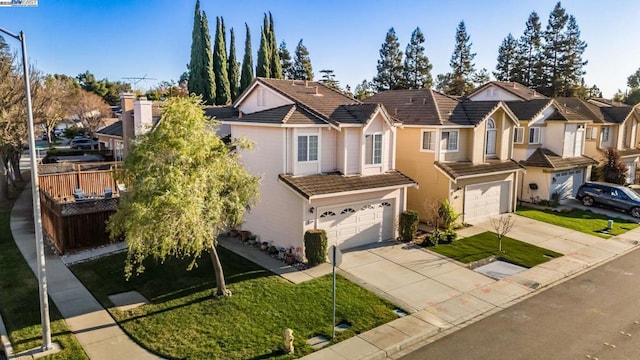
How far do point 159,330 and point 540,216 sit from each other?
871 inches

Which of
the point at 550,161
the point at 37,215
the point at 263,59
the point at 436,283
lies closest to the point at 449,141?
the point at 550,161

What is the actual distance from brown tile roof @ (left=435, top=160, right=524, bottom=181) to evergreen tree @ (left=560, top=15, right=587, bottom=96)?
4660 centimetres

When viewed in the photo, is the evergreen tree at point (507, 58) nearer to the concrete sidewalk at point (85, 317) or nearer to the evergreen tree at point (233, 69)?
the evergreen tree at point (233, 69)

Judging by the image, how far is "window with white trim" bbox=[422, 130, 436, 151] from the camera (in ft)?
76.5

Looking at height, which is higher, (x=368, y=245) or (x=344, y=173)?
(x=344, y=173)

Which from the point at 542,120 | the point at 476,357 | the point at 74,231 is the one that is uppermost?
the point at 542,120

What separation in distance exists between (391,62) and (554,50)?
23423mm

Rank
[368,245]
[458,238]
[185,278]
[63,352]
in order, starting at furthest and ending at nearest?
[458,238]
[368,245]
[185,278]
[63,352]

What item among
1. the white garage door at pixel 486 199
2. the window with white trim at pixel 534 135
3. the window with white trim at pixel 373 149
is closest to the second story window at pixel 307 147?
the window with white trim at pixel 373 149

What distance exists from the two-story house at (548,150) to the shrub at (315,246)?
61.2ft

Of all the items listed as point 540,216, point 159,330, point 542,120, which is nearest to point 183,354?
point 159,330

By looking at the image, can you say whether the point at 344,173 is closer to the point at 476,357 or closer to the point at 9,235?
the point at 476,357

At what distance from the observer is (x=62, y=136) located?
77.9 m

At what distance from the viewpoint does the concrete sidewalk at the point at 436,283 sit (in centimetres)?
1192
